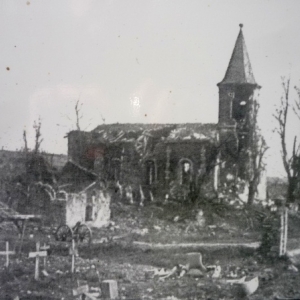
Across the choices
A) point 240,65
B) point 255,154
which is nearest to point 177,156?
point 255,154

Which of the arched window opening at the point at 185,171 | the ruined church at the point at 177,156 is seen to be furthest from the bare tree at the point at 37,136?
the arched window opening at the point at 185,171

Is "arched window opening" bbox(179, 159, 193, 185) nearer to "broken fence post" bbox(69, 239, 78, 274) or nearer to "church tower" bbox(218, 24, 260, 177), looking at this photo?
"church tower" bbox(218, 24, 260, 177)

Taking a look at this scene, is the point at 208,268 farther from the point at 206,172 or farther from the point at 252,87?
the point at 252,87

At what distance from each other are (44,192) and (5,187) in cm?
39

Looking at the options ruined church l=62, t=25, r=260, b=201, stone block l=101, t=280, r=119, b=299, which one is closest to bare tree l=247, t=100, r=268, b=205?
ruined church l=62, t=25, r=260, b=201

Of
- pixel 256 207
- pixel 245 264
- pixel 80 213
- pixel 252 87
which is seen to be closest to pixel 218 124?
pixel 252 87

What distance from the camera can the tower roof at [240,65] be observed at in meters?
3.87

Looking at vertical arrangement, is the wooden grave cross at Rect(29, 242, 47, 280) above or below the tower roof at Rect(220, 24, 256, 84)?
below

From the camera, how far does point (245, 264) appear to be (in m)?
3.83

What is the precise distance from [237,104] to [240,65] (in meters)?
0.46

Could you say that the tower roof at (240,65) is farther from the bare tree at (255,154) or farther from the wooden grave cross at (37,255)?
the wooden grave cross at (37,255)

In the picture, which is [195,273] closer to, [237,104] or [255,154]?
[255,154]

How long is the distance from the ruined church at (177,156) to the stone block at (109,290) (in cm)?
90

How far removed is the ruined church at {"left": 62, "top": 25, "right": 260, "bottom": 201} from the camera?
4.17 meters
